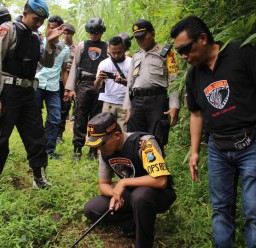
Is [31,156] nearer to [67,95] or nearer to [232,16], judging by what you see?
[67,95]

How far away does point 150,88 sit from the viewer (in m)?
4.20

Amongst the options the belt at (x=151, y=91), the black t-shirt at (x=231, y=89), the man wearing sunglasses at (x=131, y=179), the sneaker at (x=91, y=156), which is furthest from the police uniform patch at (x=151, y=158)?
the sneaker at (x=91, y=156)

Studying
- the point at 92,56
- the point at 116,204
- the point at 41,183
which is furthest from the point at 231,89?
the point at 92,56

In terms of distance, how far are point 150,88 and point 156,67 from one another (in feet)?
0.88

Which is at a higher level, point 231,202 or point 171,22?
point 171,22

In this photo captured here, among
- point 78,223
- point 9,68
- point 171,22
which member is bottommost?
point 78,223

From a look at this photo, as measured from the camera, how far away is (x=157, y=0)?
4.11m

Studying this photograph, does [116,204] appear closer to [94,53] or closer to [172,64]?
[172,64]

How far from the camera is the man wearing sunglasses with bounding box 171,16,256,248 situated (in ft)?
7.57

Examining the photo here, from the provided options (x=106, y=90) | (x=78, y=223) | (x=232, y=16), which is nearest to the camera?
(x=232, y=16)

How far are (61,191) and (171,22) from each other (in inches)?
90.3

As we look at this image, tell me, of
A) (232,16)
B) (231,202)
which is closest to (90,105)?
(232,16)

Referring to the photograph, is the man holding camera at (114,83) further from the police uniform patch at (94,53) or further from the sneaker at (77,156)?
the sneaker at (77,156)

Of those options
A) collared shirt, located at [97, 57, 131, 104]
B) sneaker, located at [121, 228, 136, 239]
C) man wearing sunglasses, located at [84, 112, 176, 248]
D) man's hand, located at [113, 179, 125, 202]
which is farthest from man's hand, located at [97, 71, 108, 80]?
sneaker, located at [121, 228, 136, 239]
